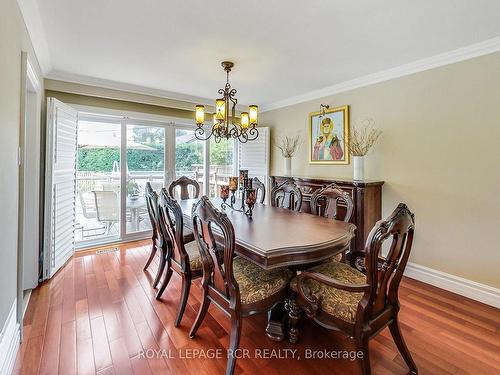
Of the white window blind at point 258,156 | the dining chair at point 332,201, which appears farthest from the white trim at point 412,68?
the dining chair at point 332,201

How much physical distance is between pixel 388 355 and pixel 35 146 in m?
3.67

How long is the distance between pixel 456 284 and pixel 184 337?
274 centimetres

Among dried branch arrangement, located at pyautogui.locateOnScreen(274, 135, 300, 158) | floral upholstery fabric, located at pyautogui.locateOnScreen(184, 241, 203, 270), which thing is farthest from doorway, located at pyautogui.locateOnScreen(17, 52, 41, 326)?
dried branch arrangement, located at pyautogui.locateOnScreen(274, 135, 300, 158)

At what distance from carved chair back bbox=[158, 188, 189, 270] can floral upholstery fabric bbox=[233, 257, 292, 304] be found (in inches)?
19.0

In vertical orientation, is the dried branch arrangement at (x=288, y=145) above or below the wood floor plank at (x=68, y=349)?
above

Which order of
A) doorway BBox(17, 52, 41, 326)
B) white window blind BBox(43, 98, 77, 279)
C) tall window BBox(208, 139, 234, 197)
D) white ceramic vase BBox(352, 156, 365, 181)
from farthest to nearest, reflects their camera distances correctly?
tall window BBox(208, 139, 234, 197)
white ceramic vase BBox(352, 156, 365, 181)
white window blind BBox(43, 98, 77, 279)
doorway BBox(17, 52, 41, 326)

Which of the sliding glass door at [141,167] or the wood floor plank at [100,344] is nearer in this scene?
the wood floor plank at [100,344]

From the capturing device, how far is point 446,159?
2.73 meters

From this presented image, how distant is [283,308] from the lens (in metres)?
1.98

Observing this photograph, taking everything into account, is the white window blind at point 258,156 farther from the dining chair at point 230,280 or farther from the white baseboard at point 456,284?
the dining chair at point 230,280

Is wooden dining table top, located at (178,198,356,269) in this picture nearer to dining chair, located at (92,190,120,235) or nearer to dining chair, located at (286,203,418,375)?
dining chair, located at (286,203,418,375)

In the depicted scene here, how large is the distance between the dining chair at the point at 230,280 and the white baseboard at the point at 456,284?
2.00 m

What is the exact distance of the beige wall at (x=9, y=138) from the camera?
1.50 m

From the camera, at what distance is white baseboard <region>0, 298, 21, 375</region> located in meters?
1.50
